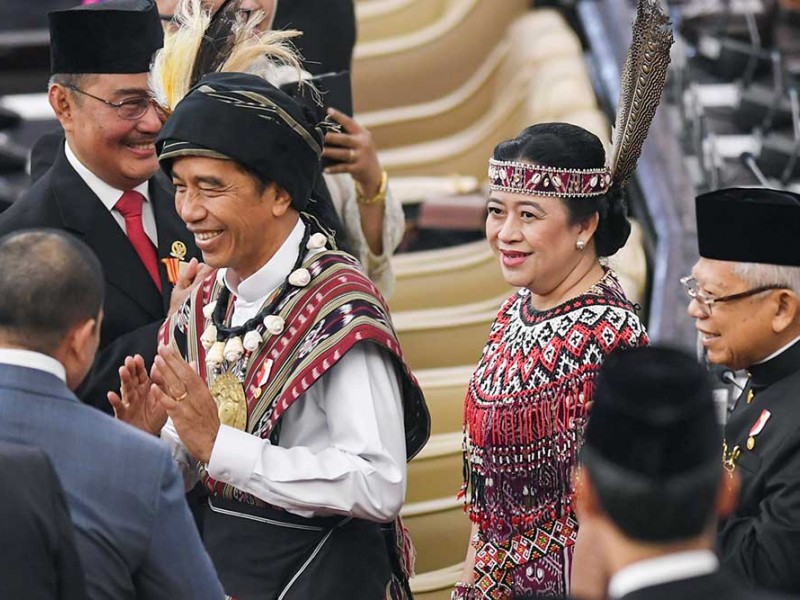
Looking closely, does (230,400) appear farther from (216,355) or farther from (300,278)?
(300,278)

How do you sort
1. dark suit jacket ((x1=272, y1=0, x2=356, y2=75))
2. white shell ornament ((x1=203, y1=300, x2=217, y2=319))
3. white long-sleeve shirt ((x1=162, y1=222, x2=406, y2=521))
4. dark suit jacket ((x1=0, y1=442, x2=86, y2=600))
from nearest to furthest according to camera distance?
dark suit jacket ((x1=0, y1=442, x2=86, y2=600)) → white long-sleeve shirt ((x1=162, y1=222, x2=406, y2=521)) → white shell ornament ((x1=203, y1=300, x2=217, y2=319)) → dark suit jacket ((x1=272, y1=0, x2=356, y2=75))

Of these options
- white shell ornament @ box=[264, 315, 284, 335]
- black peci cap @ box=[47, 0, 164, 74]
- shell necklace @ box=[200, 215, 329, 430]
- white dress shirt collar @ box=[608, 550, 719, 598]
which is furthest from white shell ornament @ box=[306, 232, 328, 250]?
white dress shirt collar @ box=[608, 550, 719, 598]

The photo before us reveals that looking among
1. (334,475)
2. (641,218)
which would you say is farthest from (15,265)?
(641,218)

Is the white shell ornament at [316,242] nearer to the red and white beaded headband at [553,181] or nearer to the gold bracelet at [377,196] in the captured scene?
the red and white beaded headband at [553,181]

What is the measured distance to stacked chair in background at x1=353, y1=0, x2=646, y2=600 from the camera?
477 centimetres

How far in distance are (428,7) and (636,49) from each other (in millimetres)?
4758

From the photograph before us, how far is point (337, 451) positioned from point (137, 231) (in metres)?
1.11

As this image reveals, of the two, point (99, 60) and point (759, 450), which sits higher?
point (99, 60)

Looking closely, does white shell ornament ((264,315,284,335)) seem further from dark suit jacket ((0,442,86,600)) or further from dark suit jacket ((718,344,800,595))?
dark suit jacket ((718,344,800,595))

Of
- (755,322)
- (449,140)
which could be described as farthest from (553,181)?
(449,140)

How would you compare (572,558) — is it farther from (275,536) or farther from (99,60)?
(99,60)

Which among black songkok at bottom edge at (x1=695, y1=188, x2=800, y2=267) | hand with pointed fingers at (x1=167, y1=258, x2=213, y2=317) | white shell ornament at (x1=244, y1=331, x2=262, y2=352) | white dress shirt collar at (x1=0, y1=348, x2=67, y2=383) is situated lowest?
hand with pointed fingers at (x1=167, y1=258, x2=213, y2=317)

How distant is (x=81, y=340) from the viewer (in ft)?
8.01

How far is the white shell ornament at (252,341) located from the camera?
2932mm
